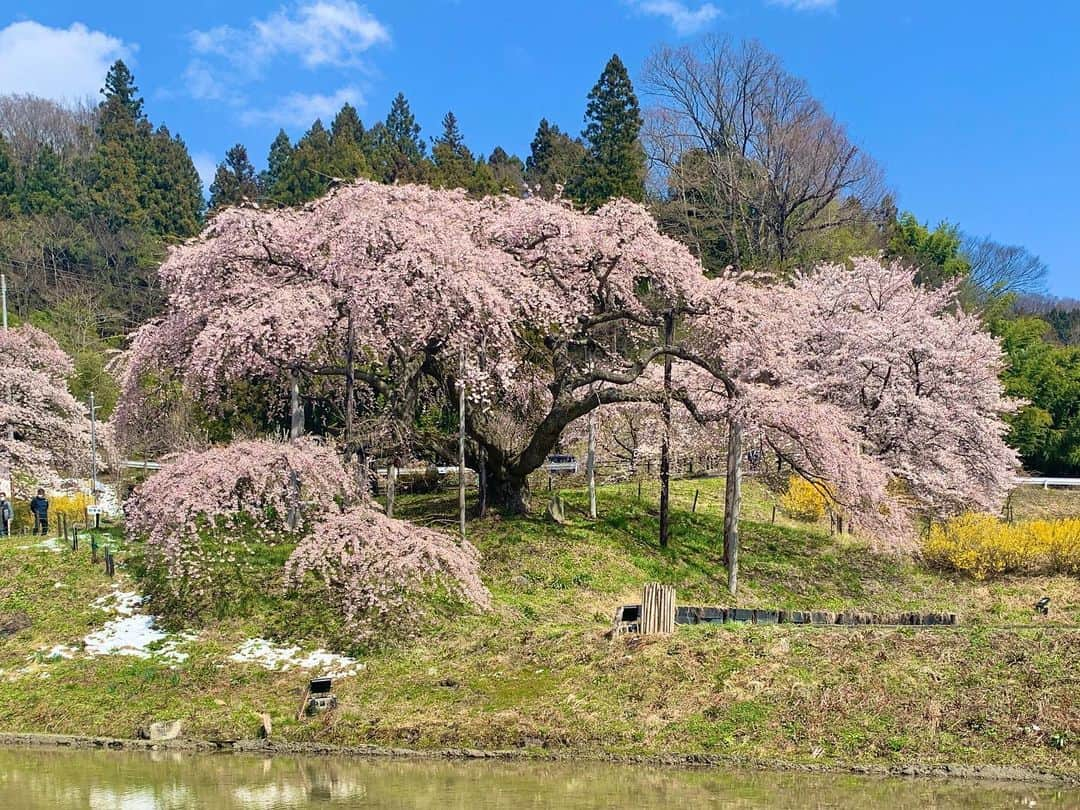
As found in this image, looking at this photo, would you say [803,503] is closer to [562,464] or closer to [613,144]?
[562,464]

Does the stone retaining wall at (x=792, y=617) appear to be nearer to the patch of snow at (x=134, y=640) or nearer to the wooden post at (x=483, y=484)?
the wooden post at (x=483, y=484)

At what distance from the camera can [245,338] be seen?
20219 millimetres

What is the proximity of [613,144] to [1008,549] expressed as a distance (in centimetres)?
4070

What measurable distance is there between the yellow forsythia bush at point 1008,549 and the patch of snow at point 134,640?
17.6 meters

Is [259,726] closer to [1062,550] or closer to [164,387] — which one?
[164,387]

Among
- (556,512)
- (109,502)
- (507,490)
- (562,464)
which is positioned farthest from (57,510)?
(562,464)

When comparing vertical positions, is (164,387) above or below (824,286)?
below

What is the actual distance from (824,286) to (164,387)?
2205 cm

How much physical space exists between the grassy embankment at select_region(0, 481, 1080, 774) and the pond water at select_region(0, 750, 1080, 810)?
0.65 meters

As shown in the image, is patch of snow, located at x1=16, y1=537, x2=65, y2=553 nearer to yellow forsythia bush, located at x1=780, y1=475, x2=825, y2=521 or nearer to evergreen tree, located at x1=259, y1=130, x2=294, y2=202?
yellow forsythia bush, located at x1=780, y1=475, x2=825, y2=521

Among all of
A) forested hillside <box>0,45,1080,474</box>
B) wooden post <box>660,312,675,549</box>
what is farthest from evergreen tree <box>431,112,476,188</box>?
wooden post <box>660,312,675,549</box>

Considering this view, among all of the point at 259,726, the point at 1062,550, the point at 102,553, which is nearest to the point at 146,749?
the point at 259,726

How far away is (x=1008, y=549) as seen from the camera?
24.3m

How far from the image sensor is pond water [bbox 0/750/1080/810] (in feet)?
38.7
